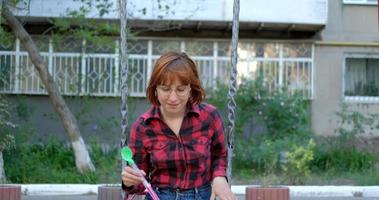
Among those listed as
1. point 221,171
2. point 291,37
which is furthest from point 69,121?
point 221,171

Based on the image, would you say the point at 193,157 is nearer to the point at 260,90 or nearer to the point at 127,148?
the point at 127,148

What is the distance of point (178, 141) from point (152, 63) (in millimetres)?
14555

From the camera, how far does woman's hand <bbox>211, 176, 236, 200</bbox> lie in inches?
117

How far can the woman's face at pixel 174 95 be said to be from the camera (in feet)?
9.80

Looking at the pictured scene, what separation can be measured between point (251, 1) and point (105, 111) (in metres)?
4.41

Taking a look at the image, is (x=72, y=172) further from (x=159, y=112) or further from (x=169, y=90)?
(x=169, y=90)

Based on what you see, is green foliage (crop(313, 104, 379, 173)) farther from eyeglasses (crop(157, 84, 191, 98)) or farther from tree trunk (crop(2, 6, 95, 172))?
eyeglasses (crop(157, 84, 191, 98))

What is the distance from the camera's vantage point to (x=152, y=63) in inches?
691

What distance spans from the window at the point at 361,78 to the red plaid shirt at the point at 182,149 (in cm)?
1555

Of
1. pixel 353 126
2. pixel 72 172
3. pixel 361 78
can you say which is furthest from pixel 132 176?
pixel 361 78

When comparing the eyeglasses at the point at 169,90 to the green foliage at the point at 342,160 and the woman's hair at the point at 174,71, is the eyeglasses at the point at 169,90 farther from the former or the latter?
the green foliage at the point at 342,160

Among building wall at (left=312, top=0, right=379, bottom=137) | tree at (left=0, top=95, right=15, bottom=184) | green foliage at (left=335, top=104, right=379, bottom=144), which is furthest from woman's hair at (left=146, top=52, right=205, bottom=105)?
building wall at (left=312, top=0, right=379, bottom=137)

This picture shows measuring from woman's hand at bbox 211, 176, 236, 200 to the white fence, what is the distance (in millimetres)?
→ 13597

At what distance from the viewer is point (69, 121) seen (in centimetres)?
1230
